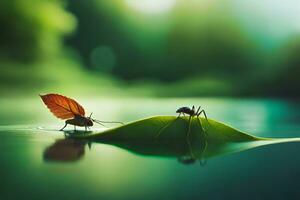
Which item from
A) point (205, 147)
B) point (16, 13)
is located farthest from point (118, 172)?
point (16, 13)

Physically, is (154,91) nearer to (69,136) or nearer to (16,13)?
(16,13)

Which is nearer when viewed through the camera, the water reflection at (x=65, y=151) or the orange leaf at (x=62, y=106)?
the water reflection at (x=65, y=151)

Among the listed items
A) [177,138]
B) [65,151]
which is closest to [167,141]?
[177,138]

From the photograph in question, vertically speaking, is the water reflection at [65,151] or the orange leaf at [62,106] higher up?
the orange leaf at [62,106]

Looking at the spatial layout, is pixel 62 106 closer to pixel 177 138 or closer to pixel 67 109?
pixel 67 109

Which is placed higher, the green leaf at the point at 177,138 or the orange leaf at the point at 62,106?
the orange leaf at the point at 62,106

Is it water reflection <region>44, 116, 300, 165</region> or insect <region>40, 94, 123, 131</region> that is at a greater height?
insect <region>40, 94, 123, 131</region>
